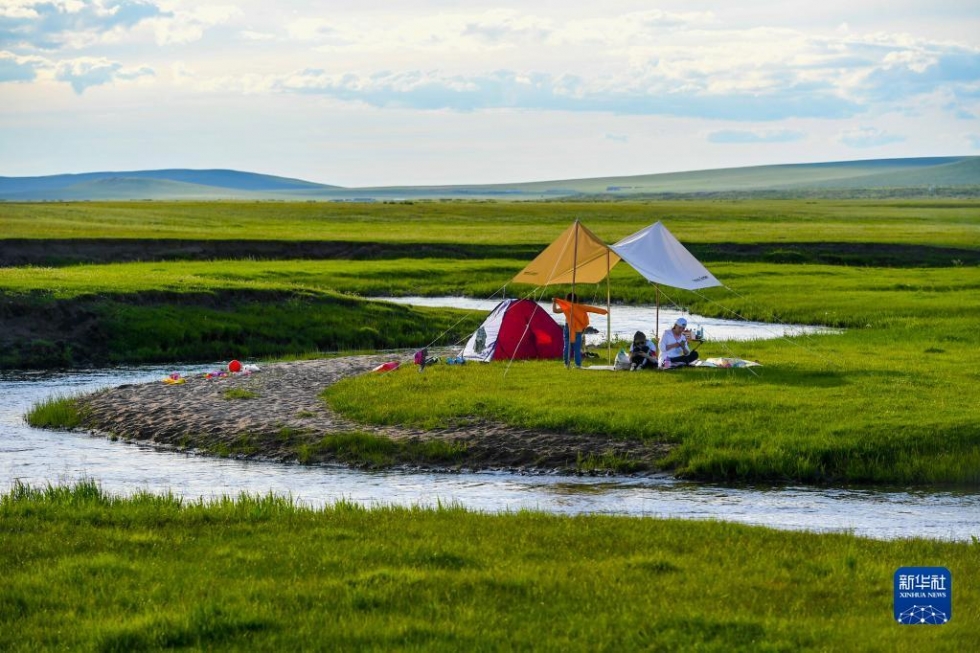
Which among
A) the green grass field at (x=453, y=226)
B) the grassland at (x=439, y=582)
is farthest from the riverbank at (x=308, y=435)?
the green grass field at (x=453, y=226)

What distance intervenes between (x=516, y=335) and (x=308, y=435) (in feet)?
29.8

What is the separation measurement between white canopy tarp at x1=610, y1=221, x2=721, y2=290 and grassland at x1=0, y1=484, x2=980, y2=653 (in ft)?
47.0

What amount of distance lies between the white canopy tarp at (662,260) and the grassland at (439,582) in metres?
14.3

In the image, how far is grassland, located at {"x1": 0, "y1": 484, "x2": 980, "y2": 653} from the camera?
10242 mm

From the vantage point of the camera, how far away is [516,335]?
31.3 meters

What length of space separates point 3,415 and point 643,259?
15.1 m

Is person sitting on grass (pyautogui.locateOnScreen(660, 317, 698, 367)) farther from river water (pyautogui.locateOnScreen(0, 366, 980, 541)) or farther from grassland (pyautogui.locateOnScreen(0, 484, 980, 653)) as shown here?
grassland (pyautogui.locateOnScreen(0, 484, 980, 653))

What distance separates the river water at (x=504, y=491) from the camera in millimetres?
17375

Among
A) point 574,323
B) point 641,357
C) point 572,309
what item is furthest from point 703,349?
point 572,309

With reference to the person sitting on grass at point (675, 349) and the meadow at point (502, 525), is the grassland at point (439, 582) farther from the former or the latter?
the person sitting on grass at point (675, 349)

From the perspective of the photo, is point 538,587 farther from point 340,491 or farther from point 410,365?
point 410,365

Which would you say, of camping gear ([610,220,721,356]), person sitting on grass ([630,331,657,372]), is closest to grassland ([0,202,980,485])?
person sitting on grass ([630,331,657,372])

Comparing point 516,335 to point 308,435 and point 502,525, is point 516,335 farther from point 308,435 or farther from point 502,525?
point 502,525

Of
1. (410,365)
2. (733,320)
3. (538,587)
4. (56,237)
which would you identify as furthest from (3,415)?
(56,237)
